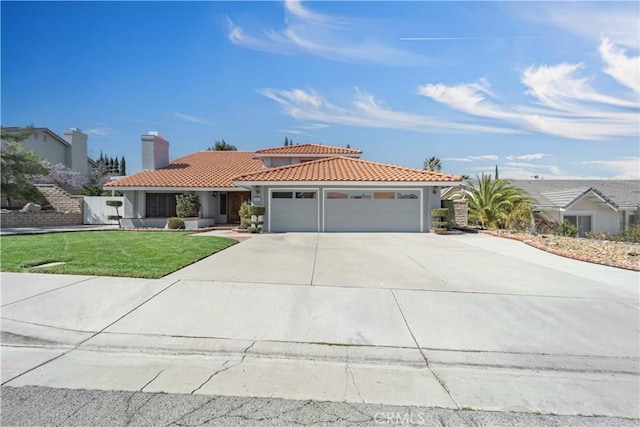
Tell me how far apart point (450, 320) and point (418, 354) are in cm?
119

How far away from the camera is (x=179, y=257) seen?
28.6 feet

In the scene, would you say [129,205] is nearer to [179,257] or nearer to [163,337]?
[179,257]

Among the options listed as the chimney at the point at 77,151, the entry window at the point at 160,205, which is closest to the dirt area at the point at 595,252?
the entry window at the point at 160,205

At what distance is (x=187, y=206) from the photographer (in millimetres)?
18797

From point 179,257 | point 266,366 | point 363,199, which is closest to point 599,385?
point 266,366

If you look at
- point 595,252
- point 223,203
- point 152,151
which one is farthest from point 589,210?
point 152,151

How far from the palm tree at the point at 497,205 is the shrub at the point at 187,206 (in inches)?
617

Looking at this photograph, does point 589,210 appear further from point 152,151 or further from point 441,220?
point 152,151

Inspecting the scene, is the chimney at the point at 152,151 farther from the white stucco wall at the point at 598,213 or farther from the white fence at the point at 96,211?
the white stucco wall at the point at 598,213

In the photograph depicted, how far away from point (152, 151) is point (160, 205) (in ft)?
14.7

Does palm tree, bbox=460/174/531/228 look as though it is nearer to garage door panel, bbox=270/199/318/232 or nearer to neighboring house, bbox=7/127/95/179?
garage door panel, bbox=270/199/318/232

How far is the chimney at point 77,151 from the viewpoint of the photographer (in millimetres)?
33656

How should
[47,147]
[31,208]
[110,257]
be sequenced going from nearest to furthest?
[110,257] → [31,208] → [47,147]

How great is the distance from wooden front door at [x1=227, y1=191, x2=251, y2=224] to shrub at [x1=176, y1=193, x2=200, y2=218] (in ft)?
7.91
